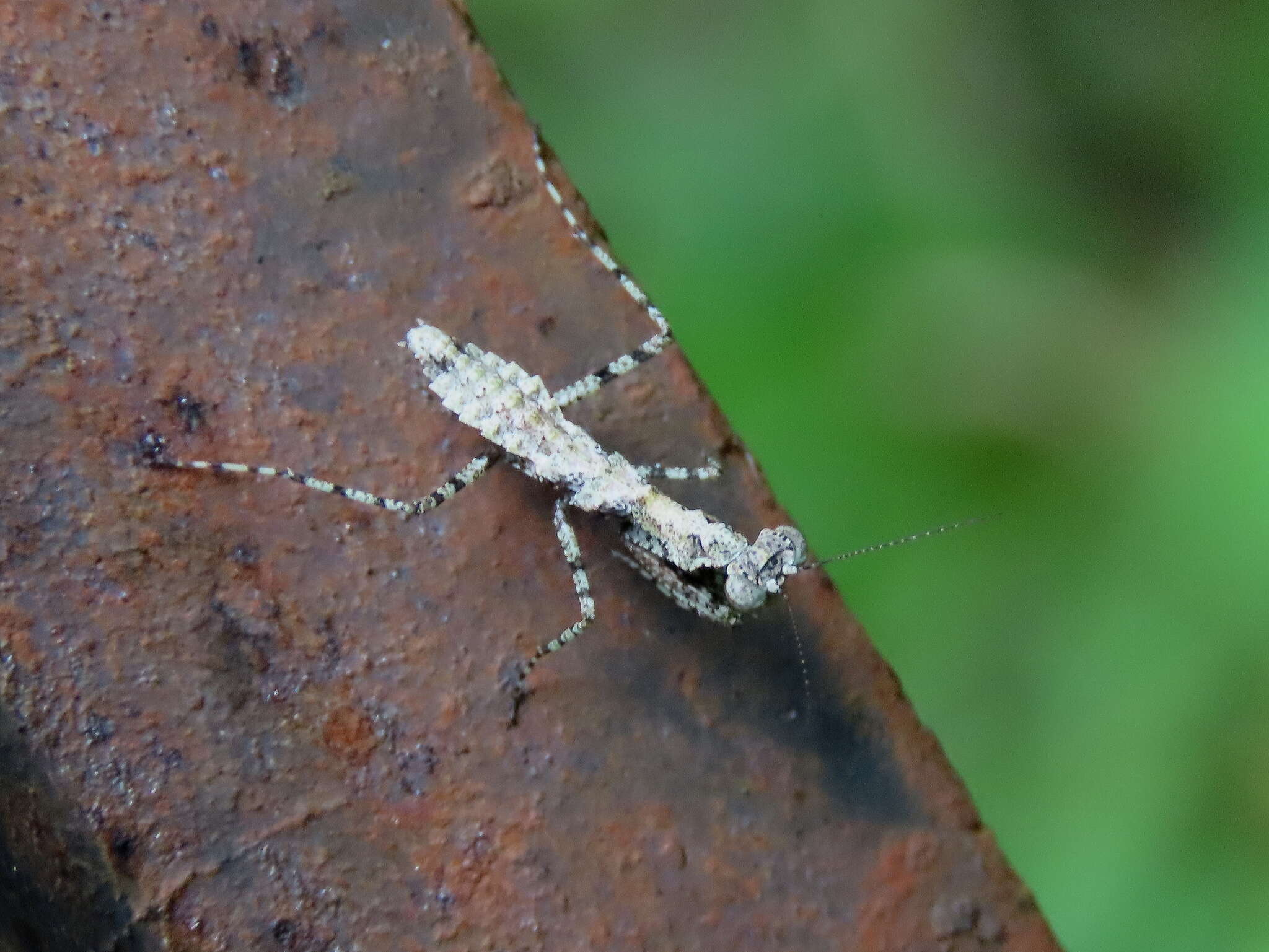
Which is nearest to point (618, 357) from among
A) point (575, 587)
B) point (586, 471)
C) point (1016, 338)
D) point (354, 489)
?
point (586, 471)

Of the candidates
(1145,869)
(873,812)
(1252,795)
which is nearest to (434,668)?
(873,812)

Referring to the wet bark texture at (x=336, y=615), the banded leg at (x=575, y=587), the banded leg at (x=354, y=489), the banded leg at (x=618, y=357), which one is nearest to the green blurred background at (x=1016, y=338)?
the banded leg at (x=618, y=357)

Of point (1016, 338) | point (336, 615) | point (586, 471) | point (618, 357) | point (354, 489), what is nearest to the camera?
point (336, 615)

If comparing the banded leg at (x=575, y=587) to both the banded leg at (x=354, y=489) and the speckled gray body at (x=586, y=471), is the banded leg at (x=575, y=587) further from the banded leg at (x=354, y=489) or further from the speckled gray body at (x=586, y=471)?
the banded leg at (x=354, y=489)

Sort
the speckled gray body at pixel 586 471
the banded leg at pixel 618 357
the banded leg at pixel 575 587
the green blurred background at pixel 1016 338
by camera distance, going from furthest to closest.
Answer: the green blurred background at pixel 1016 338
the banded leg at pixel 618 357
the speckled gray body at pixel 586 471
the banded leg at pixel 575 587

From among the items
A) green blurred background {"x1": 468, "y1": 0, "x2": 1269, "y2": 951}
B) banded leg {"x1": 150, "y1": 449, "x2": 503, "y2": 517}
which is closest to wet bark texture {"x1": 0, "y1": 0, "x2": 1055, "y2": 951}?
banded leg {"x1": 150, "y1": 449, "x2": 503, "y2": 517}

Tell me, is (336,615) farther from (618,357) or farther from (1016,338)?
(1016,338)
